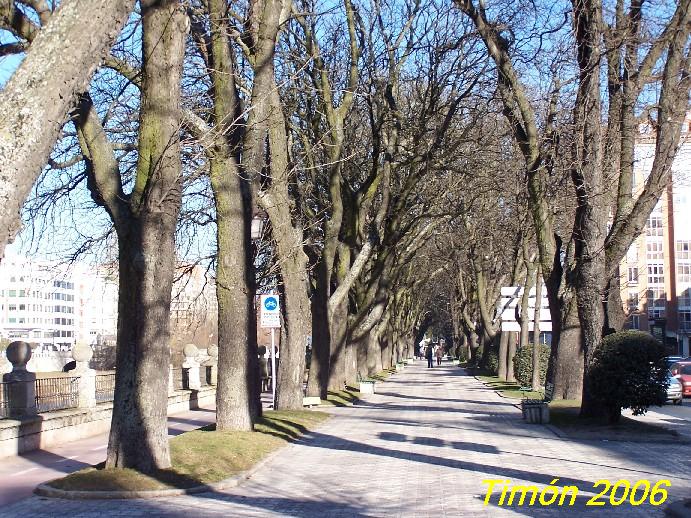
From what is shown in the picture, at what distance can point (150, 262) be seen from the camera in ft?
44.8

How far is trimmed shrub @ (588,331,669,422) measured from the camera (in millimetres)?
19375

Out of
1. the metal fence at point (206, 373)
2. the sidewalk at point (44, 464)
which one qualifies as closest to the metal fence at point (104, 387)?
the sidewalk at point (44, 464)

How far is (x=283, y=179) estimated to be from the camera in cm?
2109

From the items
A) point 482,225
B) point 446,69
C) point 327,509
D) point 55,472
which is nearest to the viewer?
point 327,509

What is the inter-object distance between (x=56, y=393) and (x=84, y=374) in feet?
4.53

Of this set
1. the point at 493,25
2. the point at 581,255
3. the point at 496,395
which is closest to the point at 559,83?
the point at 493,25

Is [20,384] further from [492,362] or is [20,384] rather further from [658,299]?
[658,299]

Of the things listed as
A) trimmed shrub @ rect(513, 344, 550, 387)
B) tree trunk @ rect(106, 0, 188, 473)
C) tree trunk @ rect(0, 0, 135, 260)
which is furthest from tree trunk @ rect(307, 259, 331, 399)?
tree trunk @ rect(0, 0, 135, 260)

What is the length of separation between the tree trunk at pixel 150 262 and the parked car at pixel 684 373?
94.4ft

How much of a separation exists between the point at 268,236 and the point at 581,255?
9269 mm

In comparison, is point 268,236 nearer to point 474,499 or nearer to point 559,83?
point 559,83

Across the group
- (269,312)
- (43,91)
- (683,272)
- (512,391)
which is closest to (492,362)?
(512,391)

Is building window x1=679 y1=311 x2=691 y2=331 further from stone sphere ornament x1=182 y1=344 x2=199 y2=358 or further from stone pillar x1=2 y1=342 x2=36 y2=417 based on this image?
stone pillar x1=2 y1=342 x2=36 y2=417

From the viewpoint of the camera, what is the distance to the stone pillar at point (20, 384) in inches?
750
